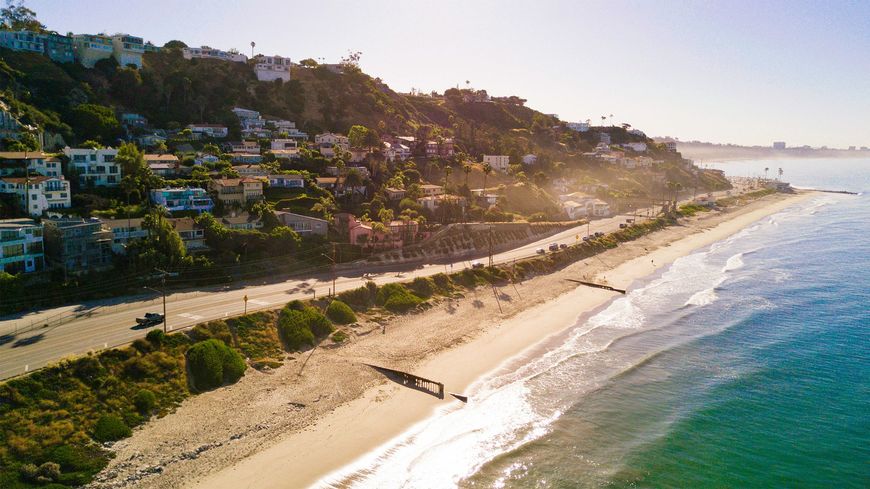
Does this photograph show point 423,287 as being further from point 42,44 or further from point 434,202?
point 42,44

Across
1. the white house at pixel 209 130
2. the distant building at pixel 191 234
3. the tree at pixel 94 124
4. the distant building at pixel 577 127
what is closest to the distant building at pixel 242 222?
the distant building at pixel 191 234

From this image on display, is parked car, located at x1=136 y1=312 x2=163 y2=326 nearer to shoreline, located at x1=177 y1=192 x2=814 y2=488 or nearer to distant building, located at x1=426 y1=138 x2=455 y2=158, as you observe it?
shoreline, located at x1=177 y1=192 x2=814 y2=488

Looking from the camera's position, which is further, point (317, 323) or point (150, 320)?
point (317, 323)

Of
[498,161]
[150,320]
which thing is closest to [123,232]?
[150,320]

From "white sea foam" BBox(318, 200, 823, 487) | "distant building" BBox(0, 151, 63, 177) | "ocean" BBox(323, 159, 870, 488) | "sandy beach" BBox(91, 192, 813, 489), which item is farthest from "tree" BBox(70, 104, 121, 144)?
"ocean" BBox(323, 159, 870, 488)

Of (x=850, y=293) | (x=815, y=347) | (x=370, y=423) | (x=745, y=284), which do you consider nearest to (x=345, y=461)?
(x=370, y=423)
